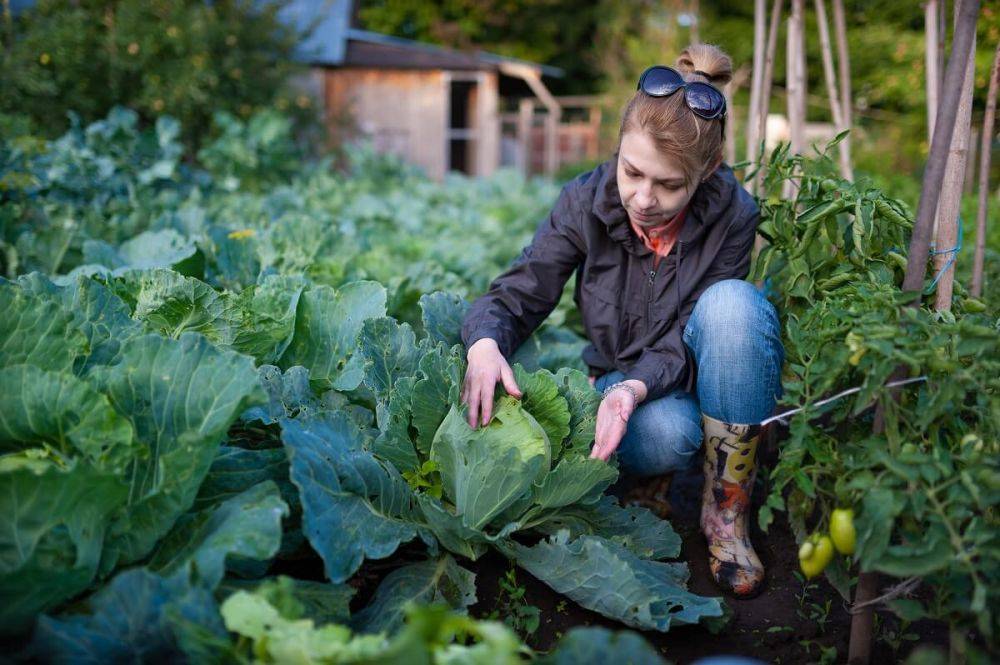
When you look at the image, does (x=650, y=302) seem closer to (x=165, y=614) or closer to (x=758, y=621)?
(x=758, y=621)

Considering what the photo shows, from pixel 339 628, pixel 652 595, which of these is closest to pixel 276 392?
pixel 339 628

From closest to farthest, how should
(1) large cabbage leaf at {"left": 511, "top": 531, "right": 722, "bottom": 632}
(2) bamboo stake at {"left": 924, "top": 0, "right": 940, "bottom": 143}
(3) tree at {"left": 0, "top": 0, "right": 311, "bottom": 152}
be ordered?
1. (1) large cabbage leaf at {"left": 511, "top": 531, "right": 722, "bottom": 632}
2. (2) bamboo stake at {"left": 924, "top": 0, "right": 940, "bottom": 143}
3. (3) tree at {"left": 0, "top": 0, "right": 311, "bottom": 152}

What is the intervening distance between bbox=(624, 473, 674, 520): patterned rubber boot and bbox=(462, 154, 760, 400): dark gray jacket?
36 centimetres

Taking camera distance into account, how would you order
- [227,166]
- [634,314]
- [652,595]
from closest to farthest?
[652,595] → [634,314] → [227,166]

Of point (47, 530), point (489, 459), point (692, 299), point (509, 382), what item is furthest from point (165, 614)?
point (692, 299)

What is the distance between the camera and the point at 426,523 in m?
2.01

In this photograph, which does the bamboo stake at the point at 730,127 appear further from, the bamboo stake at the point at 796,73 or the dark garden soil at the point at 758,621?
the dark garden soil at the point at 758,621

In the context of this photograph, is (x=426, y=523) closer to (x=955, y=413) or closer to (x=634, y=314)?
(x=634, y=314)

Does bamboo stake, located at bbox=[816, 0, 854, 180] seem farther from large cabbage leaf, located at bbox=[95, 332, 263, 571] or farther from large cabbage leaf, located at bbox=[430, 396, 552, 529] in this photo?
large cabbage leaf, located at bbox=[95, 332, 263, 571]

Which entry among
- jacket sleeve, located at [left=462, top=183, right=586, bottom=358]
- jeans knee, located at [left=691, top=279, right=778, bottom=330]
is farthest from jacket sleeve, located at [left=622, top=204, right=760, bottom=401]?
jacket sleeve, located at [left=462, top=183, right=586, bottom=358]

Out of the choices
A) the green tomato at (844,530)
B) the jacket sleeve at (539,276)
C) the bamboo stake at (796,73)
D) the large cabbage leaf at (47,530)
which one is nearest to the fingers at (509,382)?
the jacket sleeve at (539,276)

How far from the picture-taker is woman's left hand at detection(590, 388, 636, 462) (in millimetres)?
2020

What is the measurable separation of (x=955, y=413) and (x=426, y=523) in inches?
47.5

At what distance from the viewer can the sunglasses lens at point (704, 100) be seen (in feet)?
7.01
